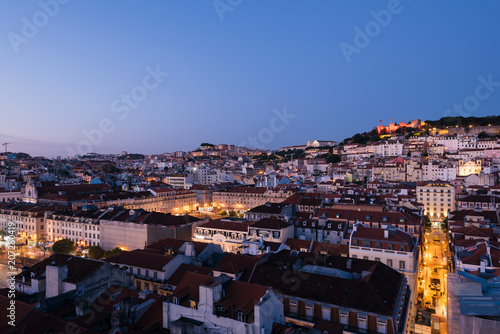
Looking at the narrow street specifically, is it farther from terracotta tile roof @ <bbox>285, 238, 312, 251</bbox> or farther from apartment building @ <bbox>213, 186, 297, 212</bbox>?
apartment building @ <bbox>213, 186, 297, 212</bbox>

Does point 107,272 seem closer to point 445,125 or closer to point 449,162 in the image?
point 449,162

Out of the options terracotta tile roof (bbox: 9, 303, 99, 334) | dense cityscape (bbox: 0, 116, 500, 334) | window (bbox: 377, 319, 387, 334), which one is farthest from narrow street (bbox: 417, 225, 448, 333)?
terracotta tile roof (bbox: 9, 303, 99, 334)

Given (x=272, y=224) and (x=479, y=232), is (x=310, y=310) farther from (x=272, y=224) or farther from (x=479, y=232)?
(x=479, y=232)

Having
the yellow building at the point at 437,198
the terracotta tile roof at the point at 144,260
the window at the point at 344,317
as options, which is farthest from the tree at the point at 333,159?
the window at the point at 344,317

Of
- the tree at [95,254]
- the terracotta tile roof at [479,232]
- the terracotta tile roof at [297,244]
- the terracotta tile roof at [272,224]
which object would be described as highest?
the terracotta tile roof at [272,224]

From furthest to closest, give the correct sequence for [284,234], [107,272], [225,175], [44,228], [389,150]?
1. [389,150]
2. [225,175]
3. [44,228]
4. [284,234]
5. [107,272]

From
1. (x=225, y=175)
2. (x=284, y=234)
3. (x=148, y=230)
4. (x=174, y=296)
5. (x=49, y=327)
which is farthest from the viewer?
(x=225, y=175)

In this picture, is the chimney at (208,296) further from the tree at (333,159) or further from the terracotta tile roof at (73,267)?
the tree at (333,159)

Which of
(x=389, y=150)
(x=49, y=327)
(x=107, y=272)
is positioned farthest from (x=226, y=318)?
(x=389, y=150)

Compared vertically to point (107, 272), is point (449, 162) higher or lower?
higher
